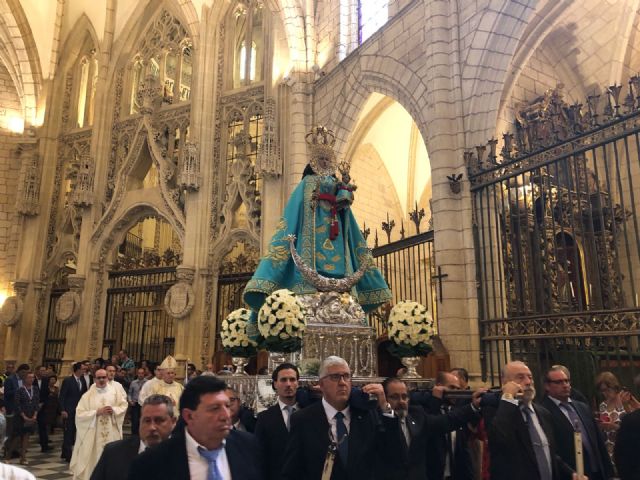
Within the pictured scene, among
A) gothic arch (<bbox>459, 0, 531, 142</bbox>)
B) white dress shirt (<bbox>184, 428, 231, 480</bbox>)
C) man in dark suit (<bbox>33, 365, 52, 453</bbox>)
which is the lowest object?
man in dark suit (<bbox>33, 365, 52, 453</bbox>)

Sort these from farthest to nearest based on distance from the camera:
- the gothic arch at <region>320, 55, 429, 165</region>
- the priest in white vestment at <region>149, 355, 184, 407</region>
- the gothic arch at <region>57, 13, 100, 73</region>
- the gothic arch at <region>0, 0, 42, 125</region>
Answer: the gothic arch at <region>57, 13, 100, 73</region>, the gothic arch at <region>0, 0, 42, 125</region>, the gothic arch at <region>320, 55, 429, 165</region>, the priest in white vestment at <region>149, 355, 184, 407</region>

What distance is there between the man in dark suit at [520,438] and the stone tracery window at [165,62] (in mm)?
15926

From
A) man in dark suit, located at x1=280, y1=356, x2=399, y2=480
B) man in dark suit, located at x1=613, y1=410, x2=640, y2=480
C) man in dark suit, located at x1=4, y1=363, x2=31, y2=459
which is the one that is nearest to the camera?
man in dark suit, located at x1=280, y1=356, x2=399, y2=480

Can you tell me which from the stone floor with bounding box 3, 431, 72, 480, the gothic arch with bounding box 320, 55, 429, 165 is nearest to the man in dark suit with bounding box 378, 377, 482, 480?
the stone floor with bounding box 3, 431, 72, 480

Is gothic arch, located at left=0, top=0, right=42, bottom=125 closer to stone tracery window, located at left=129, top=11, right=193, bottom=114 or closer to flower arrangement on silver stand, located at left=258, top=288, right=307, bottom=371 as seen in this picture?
stone tracery window, located at left=129, top=11, right=193, bottom=114

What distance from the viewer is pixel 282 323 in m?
4.58

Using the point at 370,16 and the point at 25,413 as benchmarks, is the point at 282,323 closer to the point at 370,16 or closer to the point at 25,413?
the point at 25,413

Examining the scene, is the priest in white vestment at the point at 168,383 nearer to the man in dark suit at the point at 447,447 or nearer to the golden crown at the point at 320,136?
the golden crown at the point at 320,136

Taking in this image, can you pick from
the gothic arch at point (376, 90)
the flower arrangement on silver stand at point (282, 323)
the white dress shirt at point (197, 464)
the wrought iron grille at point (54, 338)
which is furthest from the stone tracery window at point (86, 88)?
the white dress shirt at point (197, 464)

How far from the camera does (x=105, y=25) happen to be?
1852 cm

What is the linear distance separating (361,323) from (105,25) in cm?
1684

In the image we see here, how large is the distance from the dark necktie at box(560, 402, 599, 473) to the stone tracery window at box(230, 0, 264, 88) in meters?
14.2

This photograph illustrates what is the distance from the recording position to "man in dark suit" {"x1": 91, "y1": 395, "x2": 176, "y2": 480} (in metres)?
2.86

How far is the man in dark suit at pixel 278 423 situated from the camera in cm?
343
